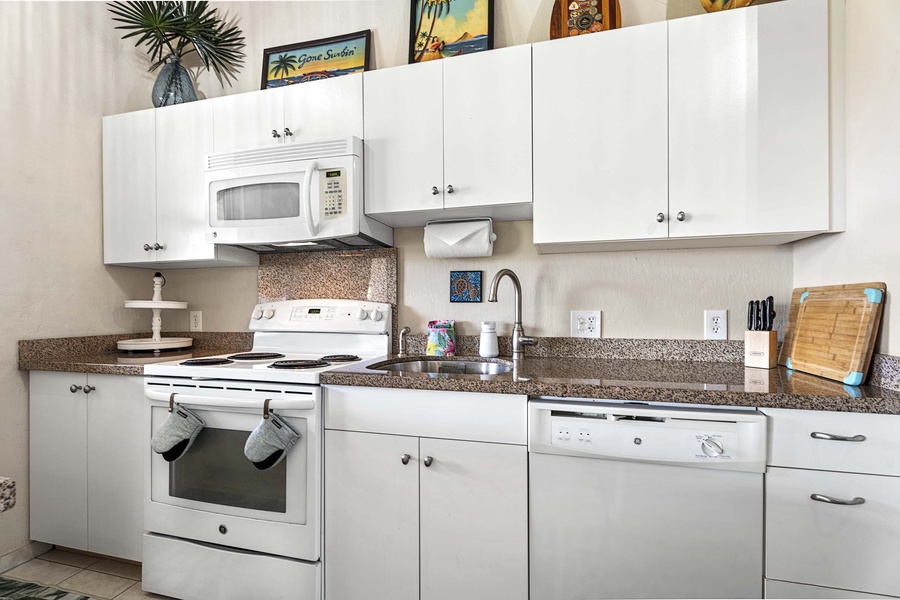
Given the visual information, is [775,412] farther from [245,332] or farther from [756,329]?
[245,332]

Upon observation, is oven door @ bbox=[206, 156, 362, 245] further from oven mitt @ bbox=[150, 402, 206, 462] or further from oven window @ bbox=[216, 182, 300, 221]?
oven mitt @ bbox=[150, 402, 206, 462]

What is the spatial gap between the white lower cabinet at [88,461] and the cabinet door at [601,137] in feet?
5.81

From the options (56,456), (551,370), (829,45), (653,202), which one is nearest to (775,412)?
(551,370)

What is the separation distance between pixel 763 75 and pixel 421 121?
3.79ft

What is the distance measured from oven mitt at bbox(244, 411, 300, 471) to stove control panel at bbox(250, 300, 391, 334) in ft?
2.18

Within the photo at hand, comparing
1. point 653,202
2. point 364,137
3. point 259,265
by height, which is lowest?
point 259,265

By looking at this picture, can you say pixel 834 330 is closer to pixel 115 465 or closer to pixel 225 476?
pixel 225 476

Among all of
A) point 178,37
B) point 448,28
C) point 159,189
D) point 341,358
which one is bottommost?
point 341,358

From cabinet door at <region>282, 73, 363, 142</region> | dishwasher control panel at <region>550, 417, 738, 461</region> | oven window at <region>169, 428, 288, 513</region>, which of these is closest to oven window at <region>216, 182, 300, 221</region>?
cabinet door at <region>282, 73, 363, 142</region>

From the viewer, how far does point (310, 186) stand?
1.90m

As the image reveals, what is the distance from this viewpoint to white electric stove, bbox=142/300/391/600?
161cm

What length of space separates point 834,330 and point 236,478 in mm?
2019

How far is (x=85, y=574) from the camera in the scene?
196 centimetres

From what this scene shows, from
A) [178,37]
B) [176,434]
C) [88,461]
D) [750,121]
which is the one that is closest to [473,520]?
[176,434]
